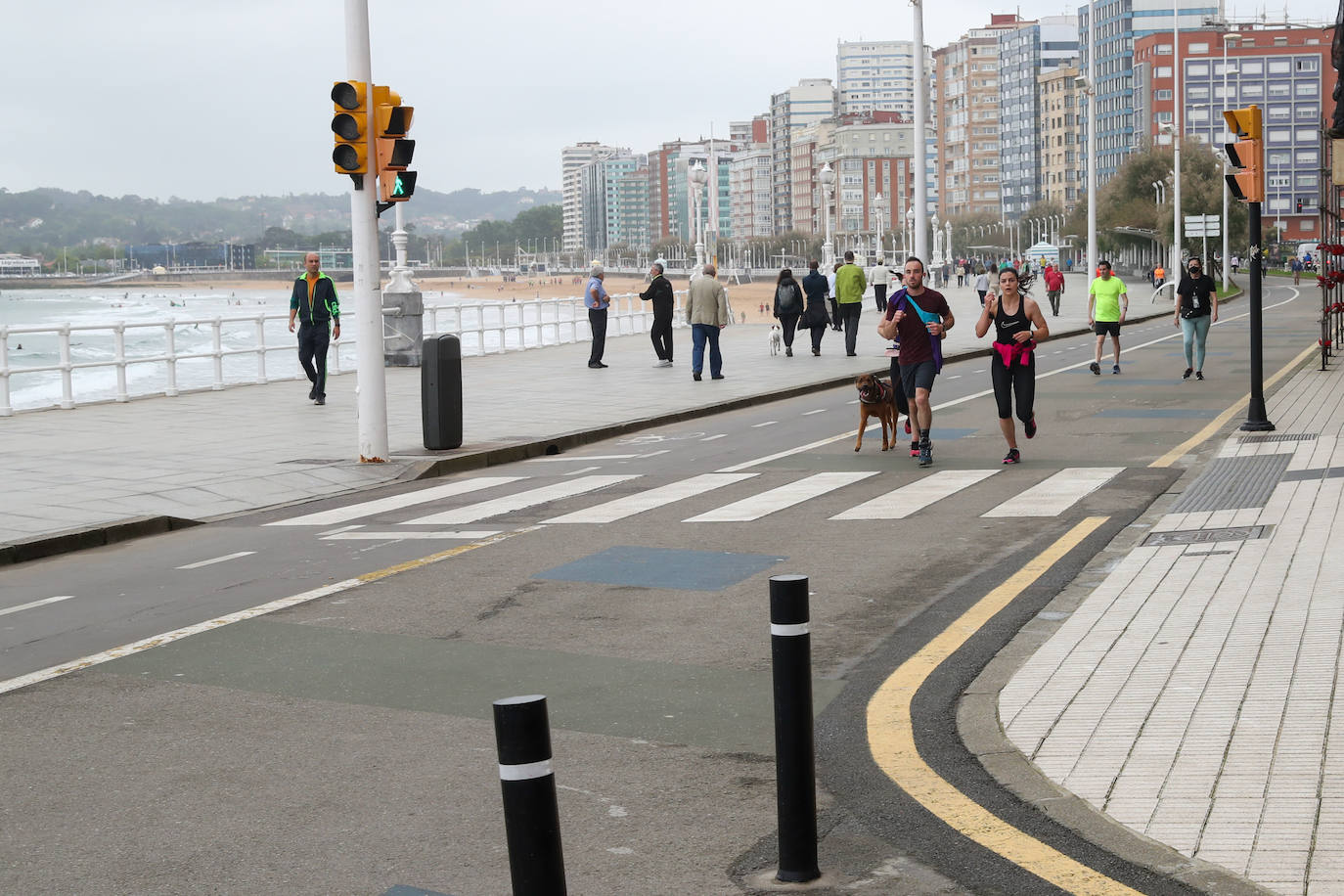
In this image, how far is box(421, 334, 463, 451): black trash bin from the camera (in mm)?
16047

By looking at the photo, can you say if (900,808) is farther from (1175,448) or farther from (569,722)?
(1175,448)

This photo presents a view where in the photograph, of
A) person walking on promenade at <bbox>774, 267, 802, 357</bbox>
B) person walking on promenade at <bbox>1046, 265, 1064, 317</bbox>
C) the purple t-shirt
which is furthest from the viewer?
Answer: person walking on promenade at <bbox>1046, 265, 1064, 317</bbox>

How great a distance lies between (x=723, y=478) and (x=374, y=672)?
7.19 m

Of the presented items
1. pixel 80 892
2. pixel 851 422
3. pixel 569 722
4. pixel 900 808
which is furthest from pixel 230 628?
pixel 851 422

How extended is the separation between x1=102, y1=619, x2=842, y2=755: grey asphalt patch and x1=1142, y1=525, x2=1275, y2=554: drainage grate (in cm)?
369

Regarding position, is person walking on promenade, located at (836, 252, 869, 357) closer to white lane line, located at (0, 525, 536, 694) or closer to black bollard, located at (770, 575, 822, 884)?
white lane line, located at (0, 525, 536, 694)

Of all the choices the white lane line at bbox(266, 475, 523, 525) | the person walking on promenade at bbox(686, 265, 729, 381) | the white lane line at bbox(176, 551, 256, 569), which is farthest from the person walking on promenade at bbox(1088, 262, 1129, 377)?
the white lane line at bbox(176, 551, 256, 569)

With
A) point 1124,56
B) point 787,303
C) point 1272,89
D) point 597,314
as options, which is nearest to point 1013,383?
point 597,314

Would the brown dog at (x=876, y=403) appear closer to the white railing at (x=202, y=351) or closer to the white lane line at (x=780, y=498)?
the white lane line at (x=780, y=498)

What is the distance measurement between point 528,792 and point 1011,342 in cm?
1198

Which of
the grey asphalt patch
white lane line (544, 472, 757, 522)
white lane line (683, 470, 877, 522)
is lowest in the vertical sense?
the grey asphalt patch

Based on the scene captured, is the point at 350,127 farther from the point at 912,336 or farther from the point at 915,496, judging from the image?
the point at 915,496

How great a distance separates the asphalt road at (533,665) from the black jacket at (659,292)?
14962 mm

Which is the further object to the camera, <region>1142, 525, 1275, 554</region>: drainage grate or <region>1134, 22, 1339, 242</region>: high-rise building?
<region>1134, 22, 1339, 242</region>: high-rise building
